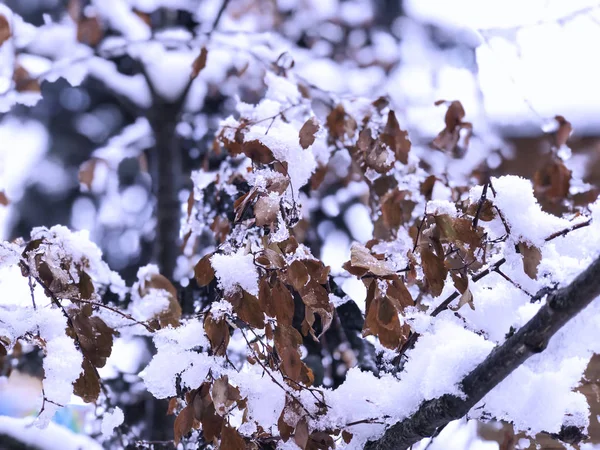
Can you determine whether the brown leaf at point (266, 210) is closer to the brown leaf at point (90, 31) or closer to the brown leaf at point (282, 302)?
the brown leaf at point (282, 302)

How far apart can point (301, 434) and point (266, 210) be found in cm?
46

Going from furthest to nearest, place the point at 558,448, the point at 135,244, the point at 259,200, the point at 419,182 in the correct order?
the point at 135,244
the point at 419,182
the point at 558,448
the point at 259,200

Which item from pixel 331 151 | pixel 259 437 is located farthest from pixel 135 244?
pixel 259 437

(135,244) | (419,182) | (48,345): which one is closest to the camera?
(48,345)

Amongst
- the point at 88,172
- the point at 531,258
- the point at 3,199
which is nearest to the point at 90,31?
the point at 88,172

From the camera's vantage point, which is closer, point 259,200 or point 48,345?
point 259,200

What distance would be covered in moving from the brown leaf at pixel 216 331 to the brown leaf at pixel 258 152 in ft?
1.36

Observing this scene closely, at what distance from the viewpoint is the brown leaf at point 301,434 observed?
1.04m

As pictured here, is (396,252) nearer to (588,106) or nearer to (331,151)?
(331,151)

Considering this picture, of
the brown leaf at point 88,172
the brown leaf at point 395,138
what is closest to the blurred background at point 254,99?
the brown leaf at point 88,172

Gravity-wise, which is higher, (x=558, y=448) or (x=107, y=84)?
(x=107, y=84)

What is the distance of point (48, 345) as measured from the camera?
123 centimetres

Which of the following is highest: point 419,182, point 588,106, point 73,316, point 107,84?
point 588,106

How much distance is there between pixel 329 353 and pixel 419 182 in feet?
2.61
